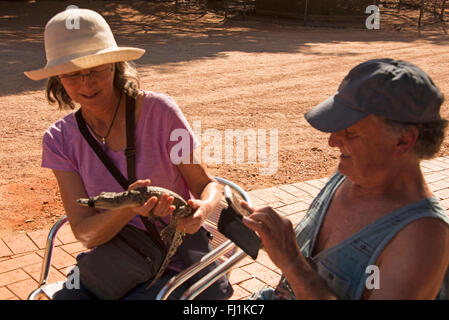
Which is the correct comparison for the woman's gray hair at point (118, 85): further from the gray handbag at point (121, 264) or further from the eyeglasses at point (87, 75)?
the gray handbag at point (121, 264)

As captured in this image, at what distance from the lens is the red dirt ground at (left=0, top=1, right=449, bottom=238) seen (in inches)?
225

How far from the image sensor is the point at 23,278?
3496 mm

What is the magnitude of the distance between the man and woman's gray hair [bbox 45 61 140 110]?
101 centimetres

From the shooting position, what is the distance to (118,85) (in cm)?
247

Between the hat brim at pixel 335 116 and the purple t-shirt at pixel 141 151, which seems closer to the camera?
the hat brim at pixel 335 116

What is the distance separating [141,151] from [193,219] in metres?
0.47

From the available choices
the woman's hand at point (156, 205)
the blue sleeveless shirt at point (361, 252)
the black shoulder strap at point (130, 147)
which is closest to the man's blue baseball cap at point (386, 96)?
the blue sleeveless shirt at point (361, 252)

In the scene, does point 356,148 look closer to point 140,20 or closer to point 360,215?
point 360,215

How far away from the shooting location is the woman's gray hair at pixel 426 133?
1639 millimetres

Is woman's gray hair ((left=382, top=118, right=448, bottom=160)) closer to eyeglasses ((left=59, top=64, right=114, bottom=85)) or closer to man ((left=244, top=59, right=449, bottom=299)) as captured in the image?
man ((left=244, top=59, right=449, bottom=299))

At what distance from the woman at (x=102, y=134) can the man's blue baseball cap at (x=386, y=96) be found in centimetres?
81

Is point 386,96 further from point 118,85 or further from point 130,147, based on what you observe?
point 118,85

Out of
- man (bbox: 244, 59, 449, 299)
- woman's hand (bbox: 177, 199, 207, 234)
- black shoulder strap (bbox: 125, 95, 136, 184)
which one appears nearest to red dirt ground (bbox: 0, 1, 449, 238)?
man (bbox: 244, 59, 449, 299)

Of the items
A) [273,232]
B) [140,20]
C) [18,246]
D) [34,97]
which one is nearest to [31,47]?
[34,97]
